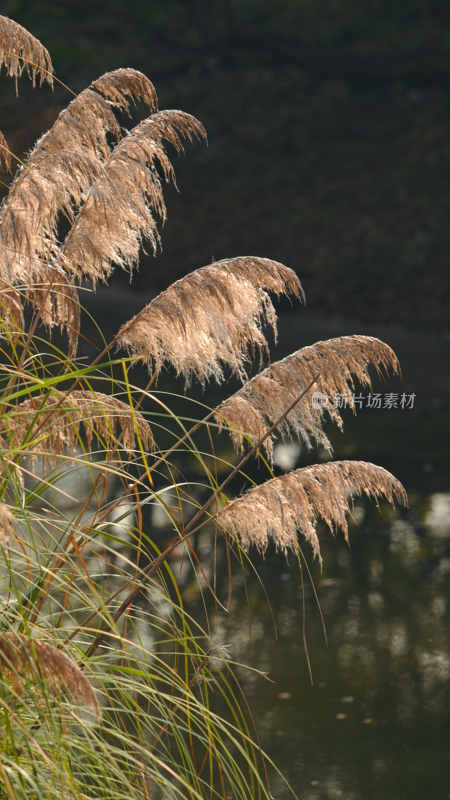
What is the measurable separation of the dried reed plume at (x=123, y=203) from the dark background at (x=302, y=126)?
6875 mm

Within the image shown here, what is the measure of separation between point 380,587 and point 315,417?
2.58m

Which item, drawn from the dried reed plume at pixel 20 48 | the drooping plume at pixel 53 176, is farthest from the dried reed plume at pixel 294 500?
the dried reed plume at pixel 20 48

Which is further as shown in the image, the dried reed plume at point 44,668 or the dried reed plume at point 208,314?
the dried reed plume at point 208,314

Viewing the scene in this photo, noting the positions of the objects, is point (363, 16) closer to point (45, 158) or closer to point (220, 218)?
point (220, 218)

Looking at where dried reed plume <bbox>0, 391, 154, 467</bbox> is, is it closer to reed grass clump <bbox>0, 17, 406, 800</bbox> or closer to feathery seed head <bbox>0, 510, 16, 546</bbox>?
reed grass clump <bbox>0, 17, 406, 800</bbox>

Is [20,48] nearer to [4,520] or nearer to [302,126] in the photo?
[4,520]

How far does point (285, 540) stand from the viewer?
178cm

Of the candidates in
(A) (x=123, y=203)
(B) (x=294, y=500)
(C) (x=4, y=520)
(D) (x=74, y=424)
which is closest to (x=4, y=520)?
(C) (x=4, y=520)

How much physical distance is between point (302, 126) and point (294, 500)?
1122 cm

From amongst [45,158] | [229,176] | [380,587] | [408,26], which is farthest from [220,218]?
[45,158]

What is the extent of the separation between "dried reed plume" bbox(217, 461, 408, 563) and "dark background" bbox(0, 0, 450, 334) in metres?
7.03

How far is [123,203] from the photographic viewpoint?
1.96 metres

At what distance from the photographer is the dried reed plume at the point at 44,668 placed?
1.17 meters

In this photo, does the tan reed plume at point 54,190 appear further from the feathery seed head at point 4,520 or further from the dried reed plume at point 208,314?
the feathery seed head at point 4,520
